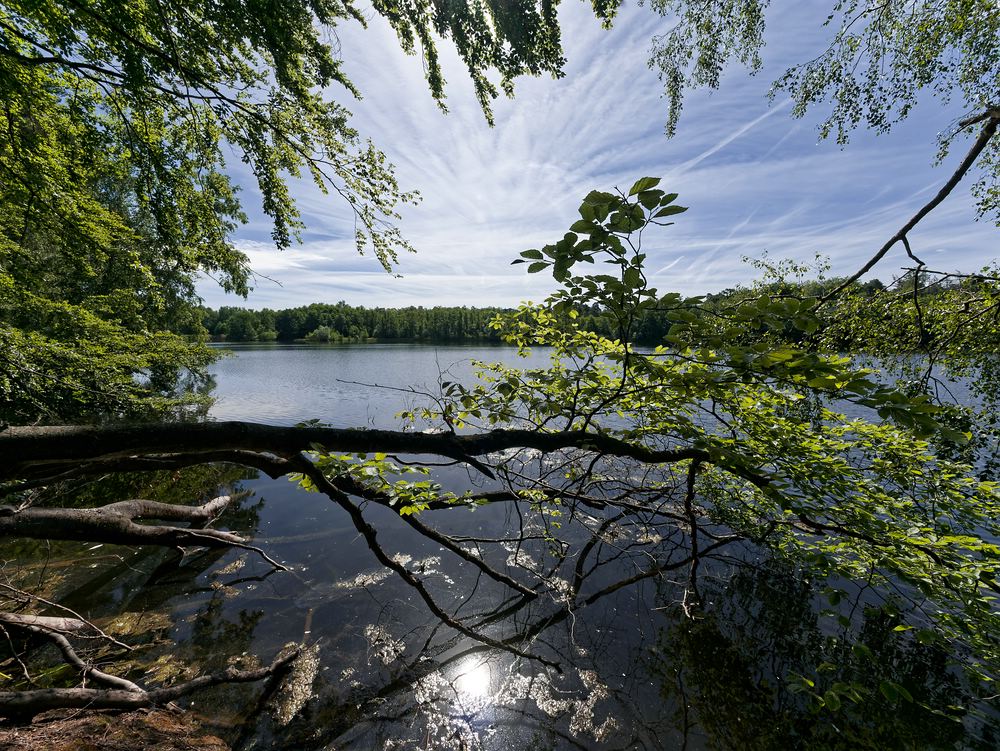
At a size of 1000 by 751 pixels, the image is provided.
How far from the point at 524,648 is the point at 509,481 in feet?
14.5

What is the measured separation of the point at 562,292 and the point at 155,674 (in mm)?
7037

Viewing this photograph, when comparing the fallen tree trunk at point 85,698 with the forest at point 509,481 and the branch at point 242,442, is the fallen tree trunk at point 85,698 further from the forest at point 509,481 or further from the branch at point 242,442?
the branch at point 242,442

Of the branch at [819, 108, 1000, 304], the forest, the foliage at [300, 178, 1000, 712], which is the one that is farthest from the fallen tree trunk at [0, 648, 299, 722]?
the branch at [819, 108, 1000, 304]

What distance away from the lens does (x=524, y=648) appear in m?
5.53

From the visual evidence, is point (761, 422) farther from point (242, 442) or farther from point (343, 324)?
point (343, 324)

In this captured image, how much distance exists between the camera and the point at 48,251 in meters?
12.4

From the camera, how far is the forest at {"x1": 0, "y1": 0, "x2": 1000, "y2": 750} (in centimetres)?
236

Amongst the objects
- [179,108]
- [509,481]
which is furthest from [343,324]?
[509,481]

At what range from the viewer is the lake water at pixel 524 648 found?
4238 mm

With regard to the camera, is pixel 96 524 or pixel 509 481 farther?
pixel 96 524

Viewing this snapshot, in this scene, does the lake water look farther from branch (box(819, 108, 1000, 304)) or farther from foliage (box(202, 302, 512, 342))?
foliage (box(202, 302, 512, 342))

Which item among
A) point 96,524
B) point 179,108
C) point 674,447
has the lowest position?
point 96,524

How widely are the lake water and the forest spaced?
0.05 metres

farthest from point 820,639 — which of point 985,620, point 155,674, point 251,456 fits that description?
point 155,674
